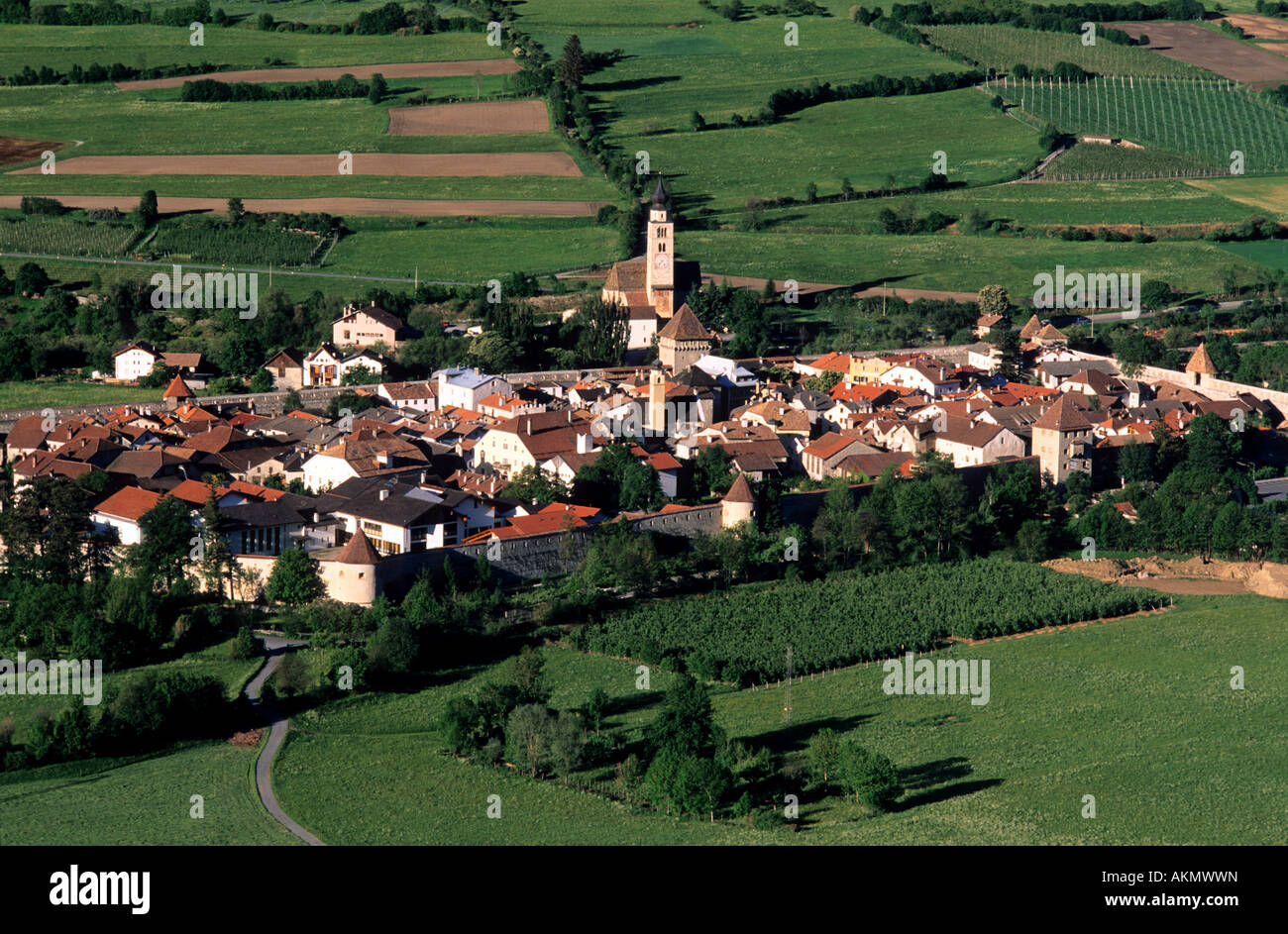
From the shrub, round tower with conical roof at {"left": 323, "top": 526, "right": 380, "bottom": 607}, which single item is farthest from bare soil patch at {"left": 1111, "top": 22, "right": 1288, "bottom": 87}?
the shrub

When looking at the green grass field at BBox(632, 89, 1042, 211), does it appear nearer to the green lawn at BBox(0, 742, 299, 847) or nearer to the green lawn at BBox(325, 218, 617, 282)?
the green lawn at BBox(325, 218, 617, 282)

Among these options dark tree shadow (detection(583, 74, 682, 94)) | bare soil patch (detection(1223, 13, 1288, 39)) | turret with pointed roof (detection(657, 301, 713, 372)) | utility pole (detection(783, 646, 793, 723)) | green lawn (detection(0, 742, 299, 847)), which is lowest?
green lawn (detection(0, 742, 299, 847))

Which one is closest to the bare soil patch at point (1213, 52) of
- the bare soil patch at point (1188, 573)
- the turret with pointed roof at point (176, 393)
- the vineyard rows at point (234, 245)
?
the vineyard rows at point (234, 245)

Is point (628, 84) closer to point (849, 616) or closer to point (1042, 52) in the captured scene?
point (1042, 52)

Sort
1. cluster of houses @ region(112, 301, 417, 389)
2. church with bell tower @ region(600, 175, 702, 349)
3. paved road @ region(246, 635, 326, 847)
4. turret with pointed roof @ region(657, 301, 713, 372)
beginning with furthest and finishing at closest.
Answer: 1. church with bell tower @ region(600, 175, 702, 349)
2. cluster of houses @ region(112, 301, 417, 389)
3. turret with pointed roof @ region(657, 301, 713, 372)
4. paved road @ region(246, 635, 326, 847)

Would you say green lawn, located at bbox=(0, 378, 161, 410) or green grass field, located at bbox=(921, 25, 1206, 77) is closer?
green lawn, located at bbox=(0, 378, 161, 410)

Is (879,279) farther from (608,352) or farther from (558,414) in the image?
(558,414)
